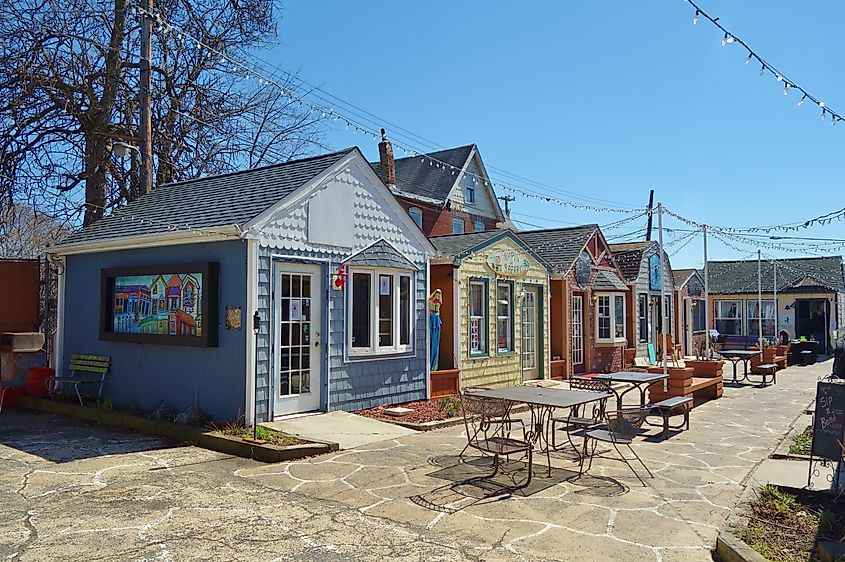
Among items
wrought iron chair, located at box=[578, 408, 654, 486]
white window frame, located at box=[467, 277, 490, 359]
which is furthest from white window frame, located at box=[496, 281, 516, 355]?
wrought iron chair, located at box=[578, 408, 654, 486]

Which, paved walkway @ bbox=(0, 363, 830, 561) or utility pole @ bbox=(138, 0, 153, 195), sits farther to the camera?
utility pole @ bbox=(138, 0, 153, 195)

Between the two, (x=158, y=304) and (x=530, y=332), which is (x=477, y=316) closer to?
(x=530, y=332)

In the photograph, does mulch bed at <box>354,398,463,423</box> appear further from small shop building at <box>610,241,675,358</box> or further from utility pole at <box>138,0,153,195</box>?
small shop building at <box>610,241,675,358</box>

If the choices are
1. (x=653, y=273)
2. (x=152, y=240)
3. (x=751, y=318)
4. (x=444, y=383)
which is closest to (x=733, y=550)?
(x=444, y=383)

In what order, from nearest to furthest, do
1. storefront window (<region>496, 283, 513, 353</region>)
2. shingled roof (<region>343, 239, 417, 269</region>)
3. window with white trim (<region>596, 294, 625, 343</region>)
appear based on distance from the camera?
shingled roof (<region>343, 239, 417, 269</region>), storefront window (<region>496, 283, 513, 353</region>), window with white trim (<region>596, 294, 625, 343</region>)

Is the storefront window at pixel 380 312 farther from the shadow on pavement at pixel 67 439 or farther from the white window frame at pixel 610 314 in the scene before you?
the white window frame at pixel 610 314

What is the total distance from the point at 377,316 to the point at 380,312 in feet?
0.55

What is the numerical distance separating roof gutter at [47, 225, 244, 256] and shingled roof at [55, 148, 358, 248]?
13 centimetres

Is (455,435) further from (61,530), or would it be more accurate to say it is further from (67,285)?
(67,285)

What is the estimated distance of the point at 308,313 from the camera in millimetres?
10430

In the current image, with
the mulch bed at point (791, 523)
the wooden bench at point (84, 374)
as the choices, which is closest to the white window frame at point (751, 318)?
the mulch bed at point (791, 523)

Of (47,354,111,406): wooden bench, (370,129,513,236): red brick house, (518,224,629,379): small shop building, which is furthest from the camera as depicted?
(370,129,513,236): red brick house

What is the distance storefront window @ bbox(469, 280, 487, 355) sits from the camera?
1432 centimetres

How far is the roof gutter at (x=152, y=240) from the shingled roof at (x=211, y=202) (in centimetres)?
13
